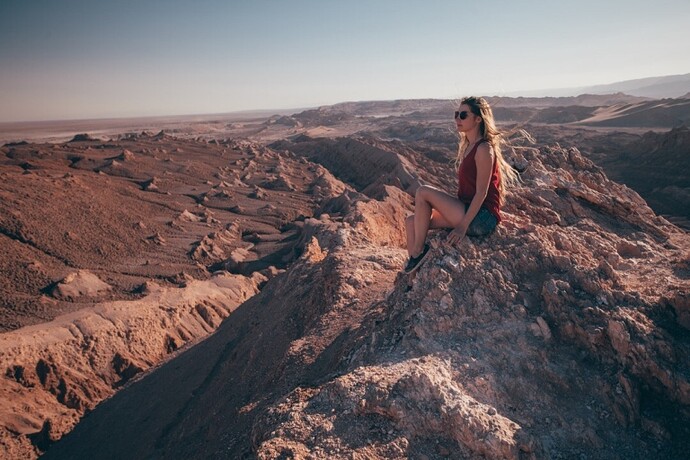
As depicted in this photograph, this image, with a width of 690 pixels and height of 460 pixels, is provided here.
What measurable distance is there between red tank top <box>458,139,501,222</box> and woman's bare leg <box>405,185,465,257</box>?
0.10 meters

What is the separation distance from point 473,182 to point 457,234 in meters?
0.42

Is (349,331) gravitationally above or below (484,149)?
below

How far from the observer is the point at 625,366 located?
9.94 feet

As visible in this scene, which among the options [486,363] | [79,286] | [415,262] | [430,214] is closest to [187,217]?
[79,286]

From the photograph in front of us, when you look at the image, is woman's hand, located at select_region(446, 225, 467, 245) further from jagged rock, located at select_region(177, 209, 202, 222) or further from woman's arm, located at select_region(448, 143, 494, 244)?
jagged rock, located at select_region(177, 209, 202, 222)

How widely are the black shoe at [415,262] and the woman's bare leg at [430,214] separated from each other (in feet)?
0.11

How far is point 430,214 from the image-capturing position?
3.70m

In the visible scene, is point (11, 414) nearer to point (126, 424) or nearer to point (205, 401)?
point (126, 424)

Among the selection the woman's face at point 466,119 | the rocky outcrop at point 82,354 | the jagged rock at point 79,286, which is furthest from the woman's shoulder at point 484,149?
the jagged rock at point 79,286

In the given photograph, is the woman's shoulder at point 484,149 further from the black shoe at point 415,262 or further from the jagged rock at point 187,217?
the jagged rock at point 187,217

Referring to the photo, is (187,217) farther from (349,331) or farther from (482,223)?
(482,223)

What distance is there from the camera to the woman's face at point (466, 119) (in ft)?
11.5

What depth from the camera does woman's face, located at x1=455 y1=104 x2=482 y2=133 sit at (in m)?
3.51

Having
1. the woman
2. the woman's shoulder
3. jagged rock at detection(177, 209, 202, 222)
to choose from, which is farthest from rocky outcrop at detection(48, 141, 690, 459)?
jagged rock at detection(177, 209, 202, 222)
